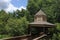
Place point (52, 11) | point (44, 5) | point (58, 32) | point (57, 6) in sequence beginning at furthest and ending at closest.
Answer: point (44, 5) → point (52, 11) → point (57, 6) → point (58, 32)

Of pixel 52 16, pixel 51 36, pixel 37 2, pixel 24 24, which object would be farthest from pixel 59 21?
pixel 37 2

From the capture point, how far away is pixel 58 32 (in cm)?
2722

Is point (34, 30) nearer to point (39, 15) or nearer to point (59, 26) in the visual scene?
point (39, 15)

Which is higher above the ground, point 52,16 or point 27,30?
point 52,16

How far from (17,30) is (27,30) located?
96.3 inches

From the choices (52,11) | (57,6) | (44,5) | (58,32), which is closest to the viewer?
(58,32)

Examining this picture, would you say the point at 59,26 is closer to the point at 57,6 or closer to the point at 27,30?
the point at 57,6

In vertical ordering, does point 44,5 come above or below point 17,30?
above

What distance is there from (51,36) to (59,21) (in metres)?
3.99

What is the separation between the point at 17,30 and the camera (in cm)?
3266

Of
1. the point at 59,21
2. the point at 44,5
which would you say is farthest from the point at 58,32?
the point at 44,5

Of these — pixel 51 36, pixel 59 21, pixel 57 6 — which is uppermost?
pixel 57 6

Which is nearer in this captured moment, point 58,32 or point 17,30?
point 58,32

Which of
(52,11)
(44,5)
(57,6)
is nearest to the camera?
(57,6)
